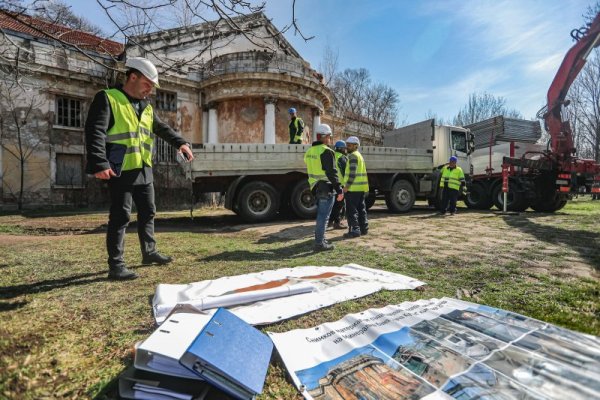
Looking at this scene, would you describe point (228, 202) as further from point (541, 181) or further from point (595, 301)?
point (541, 181)

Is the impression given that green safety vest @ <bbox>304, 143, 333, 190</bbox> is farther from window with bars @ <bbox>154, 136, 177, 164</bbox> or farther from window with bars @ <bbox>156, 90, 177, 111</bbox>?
window with bars @ <bbox>156, 90, 177, 111</bbox>

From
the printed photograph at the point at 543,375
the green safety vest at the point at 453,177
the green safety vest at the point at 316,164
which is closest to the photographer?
the printed photograph at the point at 543,375

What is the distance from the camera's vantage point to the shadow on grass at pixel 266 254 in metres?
4.25

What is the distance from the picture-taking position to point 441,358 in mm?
1626

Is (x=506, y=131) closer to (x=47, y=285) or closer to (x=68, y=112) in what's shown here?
(x=47, y=285)

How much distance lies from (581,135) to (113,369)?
122ft

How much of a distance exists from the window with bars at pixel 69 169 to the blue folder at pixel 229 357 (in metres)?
16.4

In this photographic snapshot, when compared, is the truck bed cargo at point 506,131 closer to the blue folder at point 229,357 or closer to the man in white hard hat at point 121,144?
the man in white hard hat at point 121,144

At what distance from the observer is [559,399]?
1269mm

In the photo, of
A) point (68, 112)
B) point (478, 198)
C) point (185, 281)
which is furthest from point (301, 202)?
point (68, 112)

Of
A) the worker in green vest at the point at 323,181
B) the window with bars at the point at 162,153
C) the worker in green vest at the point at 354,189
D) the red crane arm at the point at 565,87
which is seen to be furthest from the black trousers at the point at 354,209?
the window with bars at the point at 162,153

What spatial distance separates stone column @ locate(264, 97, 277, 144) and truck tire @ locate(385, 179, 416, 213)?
7.12 meters

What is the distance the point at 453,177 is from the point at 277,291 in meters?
8.97

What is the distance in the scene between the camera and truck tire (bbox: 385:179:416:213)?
10070 millimetres
